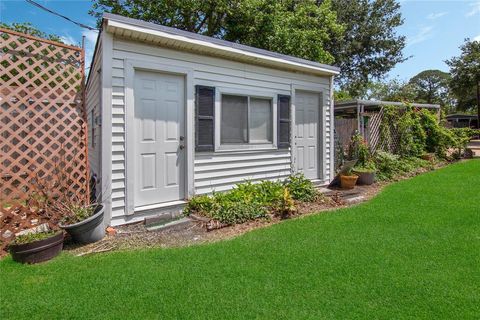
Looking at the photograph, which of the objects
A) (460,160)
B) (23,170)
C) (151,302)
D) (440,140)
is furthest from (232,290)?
(460,160)

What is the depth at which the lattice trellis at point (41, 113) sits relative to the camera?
359 cm

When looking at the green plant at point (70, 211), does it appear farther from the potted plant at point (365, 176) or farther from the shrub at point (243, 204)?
the potted plant at point (365, 176)

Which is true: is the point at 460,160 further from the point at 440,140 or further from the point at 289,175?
the point at 289,175

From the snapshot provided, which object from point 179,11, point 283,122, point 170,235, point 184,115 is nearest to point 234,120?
point 184,115

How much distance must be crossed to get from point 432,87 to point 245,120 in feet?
174

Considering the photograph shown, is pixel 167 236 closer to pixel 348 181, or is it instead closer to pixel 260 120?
pixel 260 120

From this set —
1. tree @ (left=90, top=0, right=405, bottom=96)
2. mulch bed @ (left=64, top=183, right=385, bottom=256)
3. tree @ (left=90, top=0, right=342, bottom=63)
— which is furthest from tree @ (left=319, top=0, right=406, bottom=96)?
mulch bed @ (left=64, top=183, right=385, bottom=256)

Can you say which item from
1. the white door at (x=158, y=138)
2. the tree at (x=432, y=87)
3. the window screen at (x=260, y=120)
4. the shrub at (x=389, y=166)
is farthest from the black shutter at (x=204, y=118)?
the tree at (x=432, y=87)

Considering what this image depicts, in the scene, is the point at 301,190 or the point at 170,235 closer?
the point at 170,235

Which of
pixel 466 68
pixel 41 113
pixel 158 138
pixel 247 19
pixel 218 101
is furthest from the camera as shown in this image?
pixel 466 68

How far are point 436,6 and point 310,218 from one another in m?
6.48

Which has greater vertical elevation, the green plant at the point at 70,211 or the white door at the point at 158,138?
the white door at the point at 158,138

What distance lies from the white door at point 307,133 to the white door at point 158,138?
275 cm

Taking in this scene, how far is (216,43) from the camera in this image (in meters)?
4.91
